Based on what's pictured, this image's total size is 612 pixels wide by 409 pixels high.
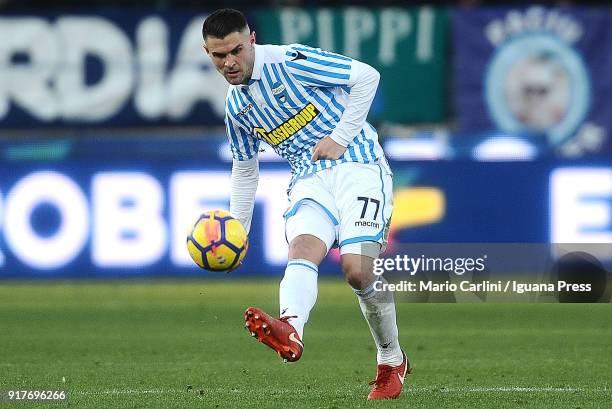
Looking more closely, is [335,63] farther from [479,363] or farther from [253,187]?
[479,363]

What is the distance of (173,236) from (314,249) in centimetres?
638

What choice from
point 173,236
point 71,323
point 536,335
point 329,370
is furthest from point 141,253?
point 329,370

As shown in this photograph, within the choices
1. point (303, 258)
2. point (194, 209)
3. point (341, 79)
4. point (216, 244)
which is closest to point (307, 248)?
point (303, 258)

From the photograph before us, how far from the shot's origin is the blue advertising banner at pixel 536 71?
14719mm

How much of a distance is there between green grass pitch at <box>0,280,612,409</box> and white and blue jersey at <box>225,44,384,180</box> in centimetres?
115

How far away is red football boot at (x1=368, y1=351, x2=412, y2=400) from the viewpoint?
22.2 feet

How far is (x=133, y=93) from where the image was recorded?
48.5 feet

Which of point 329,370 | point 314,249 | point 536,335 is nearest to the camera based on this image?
point 314,249

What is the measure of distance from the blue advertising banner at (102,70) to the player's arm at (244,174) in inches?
304

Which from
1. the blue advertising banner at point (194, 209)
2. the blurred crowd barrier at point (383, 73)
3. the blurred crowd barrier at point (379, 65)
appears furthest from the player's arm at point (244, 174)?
the blurred crowd barrier at point (379, 65)

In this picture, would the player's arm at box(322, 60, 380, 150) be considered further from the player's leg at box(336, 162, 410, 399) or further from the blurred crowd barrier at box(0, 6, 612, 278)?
the blurred crowd barrier at box(0, 6, 612, 278)

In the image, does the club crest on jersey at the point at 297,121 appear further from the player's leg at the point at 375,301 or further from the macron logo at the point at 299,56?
the player's leg at the point at 375,301

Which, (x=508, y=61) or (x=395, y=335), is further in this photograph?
(x=508, y=61)

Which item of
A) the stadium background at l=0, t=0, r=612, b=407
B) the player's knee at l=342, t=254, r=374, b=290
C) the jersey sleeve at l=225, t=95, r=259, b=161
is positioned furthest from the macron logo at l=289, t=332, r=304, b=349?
the jersey sleeve at l=225, t=95, r=259, b=161
